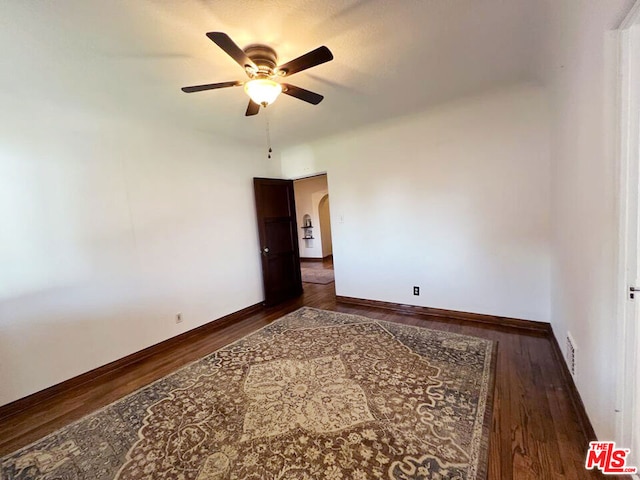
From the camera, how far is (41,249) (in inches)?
92.5

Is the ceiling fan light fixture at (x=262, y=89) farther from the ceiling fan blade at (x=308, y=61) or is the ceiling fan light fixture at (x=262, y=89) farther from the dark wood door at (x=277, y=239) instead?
the dark wood door at (x=277, y=239)

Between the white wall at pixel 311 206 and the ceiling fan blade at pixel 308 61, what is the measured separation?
248 inches

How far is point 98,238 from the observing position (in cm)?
268

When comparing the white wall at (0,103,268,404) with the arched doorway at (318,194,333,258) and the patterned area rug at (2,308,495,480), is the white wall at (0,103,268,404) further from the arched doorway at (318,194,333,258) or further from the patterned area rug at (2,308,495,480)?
the arched doorway at (318,194,333,258)

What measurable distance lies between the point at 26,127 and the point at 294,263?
357 centimetres

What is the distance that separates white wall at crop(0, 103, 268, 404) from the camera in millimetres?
2242

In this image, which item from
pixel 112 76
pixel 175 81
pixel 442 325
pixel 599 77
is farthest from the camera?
pixel 442 325

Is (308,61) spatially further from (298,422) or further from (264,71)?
(298,422)

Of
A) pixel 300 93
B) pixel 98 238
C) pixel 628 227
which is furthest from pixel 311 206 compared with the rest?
pixel 628 227

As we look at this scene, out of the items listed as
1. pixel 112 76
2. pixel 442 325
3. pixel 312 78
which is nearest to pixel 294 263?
pixel 442 325

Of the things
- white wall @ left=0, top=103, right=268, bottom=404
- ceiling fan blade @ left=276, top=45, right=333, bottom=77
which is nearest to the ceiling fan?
ceiling fan blade @ left=276, top=45, right=333, bottom=77

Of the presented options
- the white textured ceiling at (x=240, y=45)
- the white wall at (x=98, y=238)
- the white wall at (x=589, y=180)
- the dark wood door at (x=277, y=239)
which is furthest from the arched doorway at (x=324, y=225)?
the white wall at (x=589, y=180)

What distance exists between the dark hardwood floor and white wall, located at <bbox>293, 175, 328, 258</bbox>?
512 cm

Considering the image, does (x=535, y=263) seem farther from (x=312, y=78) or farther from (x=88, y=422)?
(x=88, y=422)
